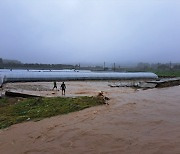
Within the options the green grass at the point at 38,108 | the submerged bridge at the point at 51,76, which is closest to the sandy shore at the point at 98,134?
the green grass at the point at 38,108

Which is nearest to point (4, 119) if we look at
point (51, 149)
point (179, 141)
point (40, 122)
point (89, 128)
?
point (40, 122)

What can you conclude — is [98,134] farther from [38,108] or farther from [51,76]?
[51,76]

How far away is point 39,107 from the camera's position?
1645 cm

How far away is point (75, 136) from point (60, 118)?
130 inches

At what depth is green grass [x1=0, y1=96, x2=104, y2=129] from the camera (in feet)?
46.0

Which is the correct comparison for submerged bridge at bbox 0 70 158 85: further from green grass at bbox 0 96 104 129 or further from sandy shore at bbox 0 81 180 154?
sandy shore at bbox 0 81 180 154

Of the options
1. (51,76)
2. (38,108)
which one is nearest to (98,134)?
(38,108)

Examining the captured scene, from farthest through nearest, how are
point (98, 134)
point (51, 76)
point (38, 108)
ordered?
point (51, 76) < point (38, 108) < point (98, 134)

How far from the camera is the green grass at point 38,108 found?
46.0 feet

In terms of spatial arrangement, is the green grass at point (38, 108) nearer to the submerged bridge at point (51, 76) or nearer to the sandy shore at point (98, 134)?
the sandy shore at point (98, 134)

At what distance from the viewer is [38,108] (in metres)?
16.2

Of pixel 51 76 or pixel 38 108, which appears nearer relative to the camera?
pixel 38 108

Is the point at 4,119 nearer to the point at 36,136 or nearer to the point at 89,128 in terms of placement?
the point at 36,136

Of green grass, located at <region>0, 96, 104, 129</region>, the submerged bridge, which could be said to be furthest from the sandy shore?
the submerged bridge
